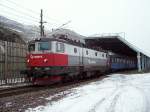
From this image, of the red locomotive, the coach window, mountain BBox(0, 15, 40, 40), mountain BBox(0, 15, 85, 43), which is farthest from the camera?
mountain BBox(0, 15, 40, 40)

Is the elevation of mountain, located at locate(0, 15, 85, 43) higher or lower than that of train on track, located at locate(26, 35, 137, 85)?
higher

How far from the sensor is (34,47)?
21250mm

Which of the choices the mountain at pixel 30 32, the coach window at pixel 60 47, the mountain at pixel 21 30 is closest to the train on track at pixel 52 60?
the coach window at pixel 60 47

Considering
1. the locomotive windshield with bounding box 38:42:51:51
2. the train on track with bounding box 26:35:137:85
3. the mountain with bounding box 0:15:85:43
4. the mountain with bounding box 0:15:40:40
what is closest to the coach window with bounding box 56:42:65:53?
the train on track with bounding box 26:35:137:85

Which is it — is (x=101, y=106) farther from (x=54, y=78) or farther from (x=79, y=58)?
(x=79, y=58)

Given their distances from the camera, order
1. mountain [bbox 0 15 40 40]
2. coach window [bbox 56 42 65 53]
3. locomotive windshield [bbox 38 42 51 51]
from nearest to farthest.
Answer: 1. locomotive windshield [bbox 38 42 51 51]
2. coach window [bbox 56 42 65 53]
3. mountain [bbox 0 15 40 40]

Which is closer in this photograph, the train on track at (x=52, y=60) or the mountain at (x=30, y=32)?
the train on track at (x=52, y=60)

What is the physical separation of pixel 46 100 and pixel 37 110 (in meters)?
2.56

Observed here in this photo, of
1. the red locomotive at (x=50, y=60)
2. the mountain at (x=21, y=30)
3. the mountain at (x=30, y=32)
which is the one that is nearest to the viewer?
the red locomotive at (x=50, y=60)

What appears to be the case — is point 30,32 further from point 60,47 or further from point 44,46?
point 44,46

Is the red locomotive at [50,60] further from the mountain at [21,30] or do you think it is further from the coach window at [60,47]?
the mountain at [21,30]

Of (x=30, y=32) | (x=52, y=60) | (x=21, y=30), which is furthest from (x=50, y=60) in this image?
(x=30, y=32)

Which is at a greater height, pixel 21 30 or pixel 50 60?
pixel 21 30

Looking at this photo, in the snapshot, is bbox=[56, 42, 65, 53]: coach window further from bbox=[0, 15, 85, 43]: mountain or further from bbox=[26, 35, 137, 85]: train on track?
→ bbox=[0, 15, 85, 43]: mountain
